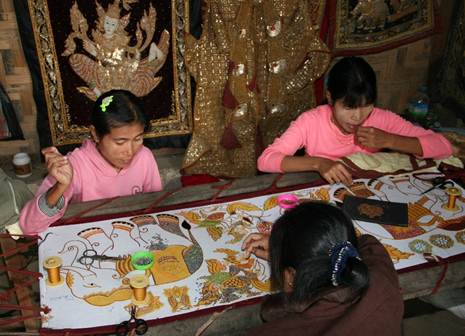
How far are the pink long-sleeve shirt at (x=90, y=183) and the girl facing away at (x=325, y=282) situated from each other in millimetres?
965

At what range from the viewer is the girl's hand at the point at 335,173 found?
2.23 metres

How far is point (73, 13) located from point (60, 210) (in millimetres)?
2071

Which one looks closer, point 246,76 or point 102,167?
point 102,167

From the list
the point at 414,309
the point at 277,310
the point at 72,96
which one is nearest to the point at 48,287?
the point at 277,310

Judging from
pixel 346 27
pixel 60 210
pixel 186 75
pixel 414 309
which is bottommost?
pixel 414 309

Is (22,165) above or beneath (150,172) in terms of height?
beneath

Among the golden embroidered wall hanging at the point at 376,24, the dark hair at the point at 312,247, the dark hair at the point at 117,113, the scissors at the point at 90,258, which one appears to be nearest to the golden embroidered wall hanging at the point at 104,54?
the golden embroidered wall hanging at the point at 376,24

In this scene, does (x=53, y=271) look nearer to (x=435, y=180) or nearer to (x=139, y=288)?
(x=139, y=288)

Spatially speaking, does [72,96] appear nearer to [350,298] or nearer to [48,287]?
[48,287]

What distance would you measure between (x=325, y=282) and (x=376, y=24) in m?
3.39

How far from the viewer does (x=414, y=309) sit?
2.68 m

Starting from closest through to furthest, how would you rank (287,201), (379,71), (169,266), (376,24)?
(169,266), (287,201), (376,24), (379,71)

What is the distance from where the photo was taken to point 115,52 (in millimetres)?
3686

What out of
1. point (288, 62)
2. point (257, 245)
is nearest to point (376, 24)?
point (288, 62)
